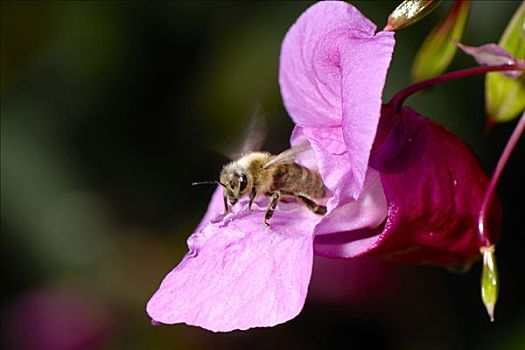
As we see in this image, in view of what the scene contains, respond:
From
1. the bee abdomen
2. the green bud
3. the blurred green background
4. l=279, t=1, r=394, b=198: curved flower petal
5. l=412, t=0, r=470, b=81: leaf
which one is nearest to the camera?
l=279, t=1, r=394, b=198: curved flower petal

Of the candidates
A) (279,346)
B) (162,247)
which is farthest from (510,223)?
(162,247)

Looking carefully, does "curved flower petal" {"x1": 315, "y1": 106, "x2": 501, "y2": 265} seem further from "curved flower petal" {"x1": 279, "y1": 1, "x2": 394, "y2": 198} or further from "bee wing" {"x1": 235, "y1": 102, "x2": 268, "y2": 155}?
"bee wing" {"x1": 235, "y1": 102, "x2": 268, "y2": 155}

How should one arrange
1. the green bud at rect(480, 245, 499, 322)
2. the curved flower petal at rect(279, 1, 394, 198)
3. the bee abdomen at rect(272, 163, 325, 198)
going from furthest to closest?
the bee abdomen at rect(272, 163, 325, 198), the green bud at rect(480, 245, 499, 322), the curved flower petal at rect(279, 1, 394, 198)

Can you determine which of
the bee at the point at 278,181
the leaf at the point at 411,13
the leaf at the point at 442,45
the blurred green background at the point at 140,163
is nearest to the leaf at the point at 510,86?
the leaf at the point at 442,45

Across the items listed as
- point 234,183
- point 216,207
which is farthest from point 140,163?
point 234,183

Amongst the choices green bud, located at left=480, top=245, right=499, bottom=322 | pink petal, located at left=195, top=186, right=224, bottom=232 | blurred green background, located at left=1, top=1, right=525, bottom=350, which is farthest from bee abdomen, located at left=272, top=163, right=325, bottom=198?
blurred green background, located at left=1, top=1, right=525, bottom=350

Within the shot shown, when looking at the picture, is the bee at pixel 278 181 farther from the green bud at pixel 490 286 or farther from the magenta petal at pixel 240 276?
the green bud at pixel 490 286

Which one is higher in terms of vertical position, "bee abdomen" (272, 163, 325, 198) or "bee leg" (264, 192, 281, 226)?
"bee abdomen" (272, 163, 325, 198)

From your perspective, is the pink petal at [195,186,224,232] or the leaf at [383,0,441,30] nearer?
the leaf at [383,0,441,30]
